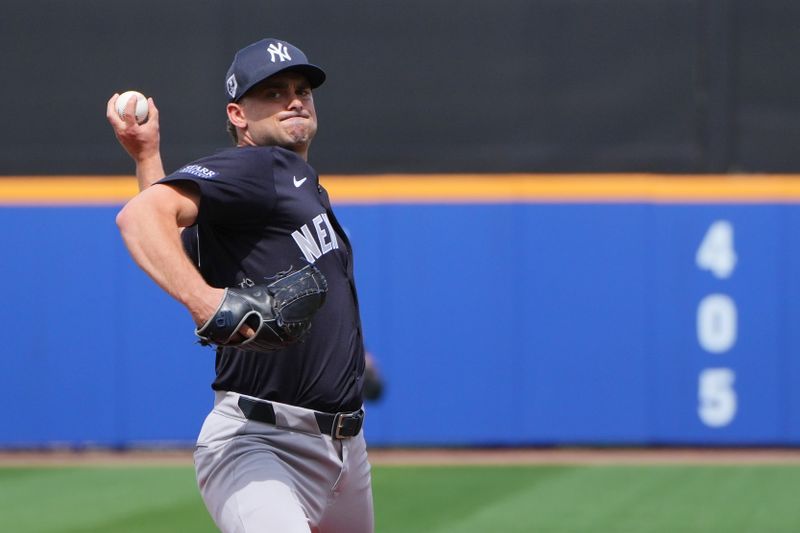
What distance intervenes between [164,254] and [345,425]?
77 cm

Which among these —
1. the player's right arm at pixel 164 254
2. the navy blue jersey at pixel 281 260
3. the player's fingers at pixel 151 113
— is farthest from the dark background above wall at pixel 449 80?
the player's right arm at pixel 164 254

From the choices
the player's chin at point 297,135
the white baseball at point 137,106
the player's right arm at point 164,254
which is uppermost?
the white baseball at point 137,106

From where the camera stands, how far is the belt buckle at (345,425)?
362cm

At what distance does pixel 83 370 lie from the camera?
1120 centimetres

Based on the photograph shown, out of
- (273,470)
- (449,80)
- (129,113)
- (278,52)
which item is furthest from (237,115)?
(449,80)

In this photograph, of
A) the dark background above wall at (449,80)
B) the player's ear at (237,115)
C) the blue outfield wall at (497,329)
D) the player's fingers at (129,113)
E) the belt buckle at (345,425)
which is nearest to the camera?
the belt buckle at (345,425)

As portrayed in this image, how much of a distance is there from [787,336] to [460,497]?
3759 millimetres

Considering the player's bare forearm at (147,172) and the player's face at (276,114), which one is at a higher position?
the player's face at (276,114)

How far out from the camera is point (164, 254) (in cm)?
316

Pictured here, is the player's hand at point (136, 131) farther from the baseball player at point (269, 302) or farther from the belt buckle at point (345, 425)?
the belt buckle at point (345, 425)

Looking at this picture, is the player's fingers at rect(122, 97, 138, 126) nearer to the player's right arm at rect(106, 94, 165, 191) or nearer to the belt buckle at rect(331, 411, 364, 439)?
the player's right arm at rect(106, 94, 165, 191)

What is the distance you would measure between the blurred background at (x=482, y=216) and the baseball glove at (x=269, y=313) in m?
7.76

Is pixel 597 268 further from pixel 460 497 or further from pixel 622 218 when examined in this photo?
pixel 460 497

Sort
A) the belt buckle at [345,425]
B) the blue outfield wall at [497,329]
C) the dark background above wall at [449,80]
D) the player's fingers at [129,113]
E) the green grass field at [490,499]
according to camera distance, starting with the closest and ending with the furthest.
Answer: the belt buckle at [345,425] → the player's fingers at [129,113] → the green grass field at [490,499] → the blue outfield wall at [497,329] → the dark background above wall at [449,80]
